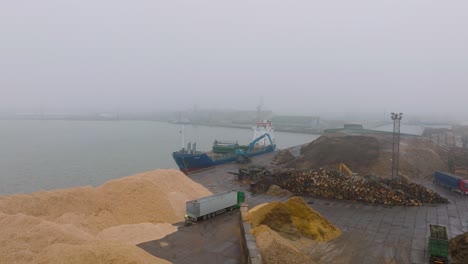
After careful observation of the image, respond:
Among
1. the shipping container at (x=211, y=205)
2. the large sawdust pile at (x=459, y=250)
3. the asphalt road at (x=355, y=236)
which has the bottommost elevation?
the asphalt road at (x=355, y=236)

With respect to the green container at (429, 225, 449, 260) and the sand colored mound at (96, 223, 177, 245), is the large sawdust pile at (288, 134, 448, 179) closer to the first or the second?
the green container at (429, 225, 449, 260)

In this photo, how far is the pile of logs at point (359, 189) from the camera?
22266mm

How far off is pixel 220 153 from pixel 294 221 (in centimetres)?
3336

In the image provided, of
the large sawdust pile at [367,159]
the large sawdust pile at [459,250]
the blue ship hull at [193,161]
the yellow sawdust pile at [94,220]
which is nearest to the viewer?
the yellow sawdust pile at [94,220]

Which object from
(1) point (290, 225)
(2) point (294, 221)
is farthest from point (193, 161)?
(1) point (290, 225)

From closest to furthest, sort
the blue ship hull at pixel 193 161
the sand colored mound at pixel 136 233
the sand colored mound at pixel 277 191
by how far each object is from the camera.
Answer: the sand colored mound at pixel 136 233, the sand colored mound at pixel 277 191, the blue ship hull at pixel 193 161

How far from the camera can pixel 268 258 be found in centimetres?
1173

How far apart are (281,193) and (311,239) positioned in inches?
384

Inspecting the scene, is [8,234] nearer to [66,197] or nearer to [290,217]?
[66,197]

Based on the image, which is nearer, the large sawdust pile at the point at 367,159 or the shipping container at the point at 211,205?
the shipping container at the point at 211,205

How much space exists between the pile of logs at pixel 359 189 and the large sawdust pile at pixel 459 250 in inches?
321

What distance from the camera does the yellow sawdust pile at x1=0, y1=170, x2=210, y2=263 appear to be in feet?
32.1

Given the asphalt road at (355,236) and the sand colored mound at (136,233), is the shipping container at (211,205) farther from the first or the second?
the sand colored mound at (136,233)

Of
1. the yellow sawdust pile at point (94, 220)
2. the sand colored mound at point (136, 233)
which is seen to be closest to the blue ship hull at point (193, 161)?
the yellow sawdust pile at point (94, 220)
